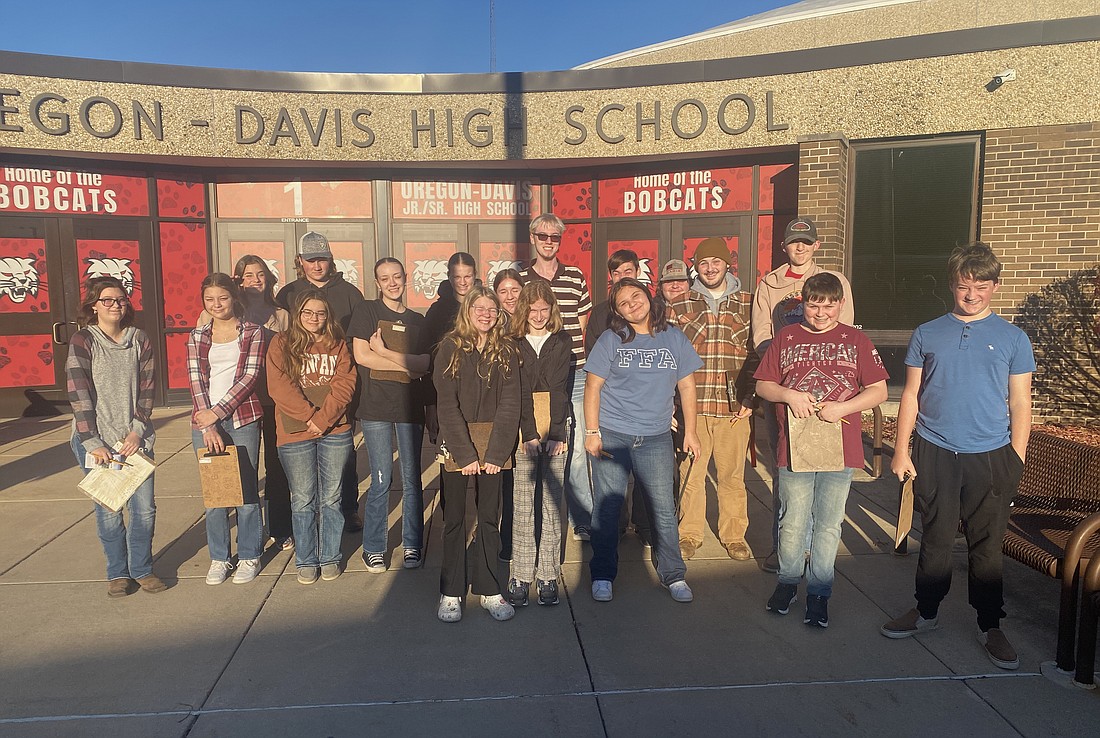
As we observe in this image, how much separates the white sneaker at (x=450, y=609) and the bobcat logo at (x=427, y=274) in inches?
275

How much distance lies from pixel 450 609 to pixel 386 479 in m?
0.97

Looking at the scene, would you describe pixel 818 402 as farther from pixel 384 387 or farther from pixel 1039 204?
pixel 1039 204

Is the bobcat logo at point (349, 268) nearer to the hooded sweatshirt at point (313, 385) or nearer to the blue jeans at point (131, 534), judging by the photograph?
the hooded sweatshirt at point (313, 385)

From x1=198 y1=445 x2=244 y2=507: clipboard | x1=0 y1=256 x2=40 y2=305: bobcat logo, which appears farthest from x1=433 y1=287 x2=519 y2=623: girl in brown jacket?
x1=0 y1=256 x2=40 y2=305: bobcat logo

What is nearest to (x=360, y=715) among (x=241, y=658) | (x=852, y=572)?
(x=241, y=658)

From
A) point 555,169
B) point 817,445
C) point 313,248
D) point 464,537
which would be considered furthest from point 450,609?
point 555,169

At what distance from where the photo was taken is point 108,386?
3979mm

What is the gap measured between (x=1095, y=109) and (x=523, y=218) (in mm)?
6680

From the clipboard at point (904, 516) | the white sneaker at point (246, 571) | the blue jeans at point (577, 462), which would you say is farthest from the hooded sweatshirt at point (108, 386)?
the clipboard at point (904, 516)

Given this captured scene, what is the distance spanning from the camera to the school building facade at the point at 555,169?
7.83 m

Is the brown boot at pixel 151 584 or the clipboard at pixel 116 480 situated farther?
the brown boot at pixel 151 584

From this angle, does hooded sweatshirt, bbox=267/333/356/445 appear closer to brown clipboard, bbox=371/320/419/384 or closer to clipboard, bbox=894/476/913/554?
brown clipboard, bbox=371/320/419/384

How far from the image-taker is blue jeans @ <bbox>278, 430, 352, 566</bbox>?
4.19 meters

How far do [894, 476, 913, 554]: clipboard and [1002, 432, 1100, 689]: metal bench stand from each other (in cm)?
54
